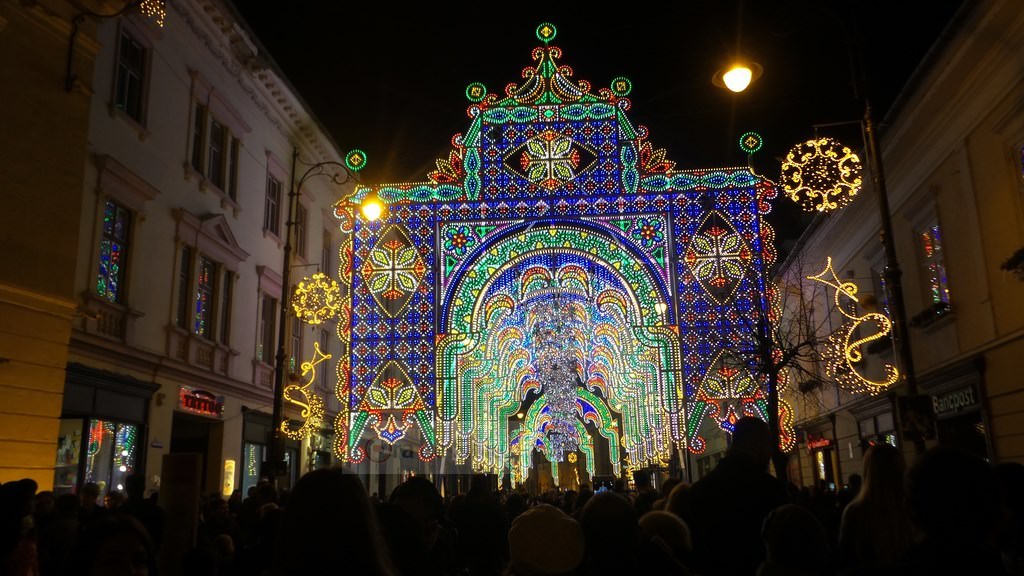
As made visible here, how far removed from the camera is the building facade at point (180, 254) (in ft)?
57.3

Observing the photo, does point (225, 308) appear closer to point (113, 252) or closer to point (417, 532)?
point (113, 252)

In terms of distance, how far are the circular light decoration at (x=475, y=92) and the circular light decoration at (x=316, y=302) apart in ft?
16.8

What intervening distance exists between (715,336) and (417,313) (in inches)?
250

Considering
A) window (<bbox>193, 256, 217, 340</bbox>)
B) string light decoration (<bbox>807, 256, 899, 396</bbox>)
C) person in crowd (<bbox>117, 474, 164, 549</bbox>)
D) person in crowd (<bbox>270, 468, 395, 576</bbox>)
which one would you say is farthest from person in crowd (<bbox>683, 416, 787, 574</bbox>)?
window (<bbox>193, 256, 217, 340</bbox>)

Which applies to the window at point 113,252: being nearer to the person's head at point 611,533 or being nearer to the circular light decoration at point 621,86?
the circular light decoration at point 621,86

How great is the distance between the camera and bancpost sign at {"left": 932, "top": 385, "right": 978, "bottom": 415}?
53.8ft

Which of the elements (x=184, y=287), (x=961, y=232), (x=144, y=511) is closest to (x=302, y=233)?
(x=184, y=287)

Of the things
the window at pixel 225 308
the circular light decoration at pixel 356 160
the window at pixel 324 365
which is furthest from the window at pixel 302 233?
the circular light decoration at pixel 356 160

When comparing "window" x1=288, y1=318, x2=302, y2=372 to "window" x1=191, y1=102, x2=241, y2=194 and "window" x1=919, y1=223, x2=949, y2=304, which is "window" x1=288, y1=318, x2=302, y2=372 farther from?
"window" x1=919, y1=223, x2=949, y2=304

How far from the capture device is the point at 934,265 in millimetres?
18578

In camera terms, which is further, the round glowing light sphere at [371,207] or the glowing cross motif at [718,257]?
the glowing cross motif at [718,257]

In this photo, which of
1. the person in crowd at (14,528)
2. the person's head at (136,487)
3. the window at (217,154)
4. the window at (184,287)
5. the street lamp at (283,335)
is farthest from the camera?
the window at (217,154)

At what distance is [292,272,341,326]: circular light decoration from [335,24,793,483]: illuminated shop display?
0.36 meters

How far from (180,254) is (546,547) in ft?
64.5
